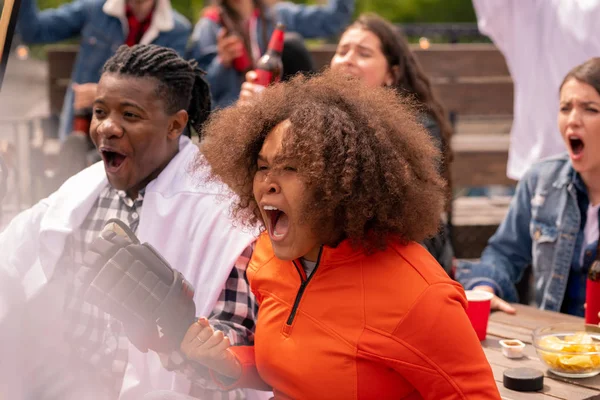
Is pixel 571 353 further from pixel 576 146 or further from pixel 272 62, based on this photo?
pixel 272 62

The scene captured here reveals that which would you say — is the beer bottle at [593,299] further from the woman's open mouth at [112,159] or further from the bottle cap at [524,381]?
the woman's open mouth at [112,159]

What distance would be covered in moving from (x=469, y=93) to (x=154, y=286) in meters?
4.59

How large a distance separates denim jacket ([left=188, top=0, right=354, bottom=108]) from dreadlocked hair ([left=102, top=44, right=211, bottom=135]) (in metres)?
1.73

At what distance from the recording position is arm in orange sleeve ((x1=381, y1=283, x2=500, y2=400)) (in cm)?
193

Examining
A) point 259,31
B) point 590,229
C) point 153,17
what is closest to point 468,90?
point 259,31

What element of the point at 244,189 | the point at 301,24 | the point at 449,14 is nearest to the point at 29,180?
the point at 301,24

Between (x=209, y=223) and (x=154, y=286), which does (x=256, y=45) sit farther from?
(x=154, y=286)

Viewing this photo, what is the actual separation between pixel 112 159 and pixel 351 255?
0.96m

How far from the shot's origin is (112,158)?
2.67 metres

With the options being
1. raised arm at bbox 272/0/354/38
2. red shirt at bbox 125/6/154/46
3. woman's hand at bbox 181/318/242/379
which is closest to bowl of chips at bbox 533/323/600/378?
woman's hand at bbox 181/318/242/379

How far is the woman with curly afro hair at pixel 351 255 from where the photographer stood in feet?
6.42

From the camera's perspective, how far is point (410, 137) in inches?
82.1

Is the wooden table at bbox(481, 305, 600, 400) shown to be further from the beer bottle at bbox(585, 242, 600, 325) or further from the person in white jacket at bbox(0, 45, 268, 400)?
the person in white jacket at bbox(0, 45, 268, 400)

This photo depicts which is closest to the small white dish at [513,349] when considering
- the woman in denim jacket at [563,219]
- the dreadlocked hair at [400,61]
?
the woman in denim jacket at [563,219]
